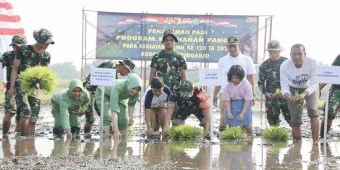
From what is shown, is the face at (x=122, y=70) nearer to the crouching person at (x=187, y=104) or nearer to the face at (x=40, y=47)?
the crouching person at (x=187, y=104)

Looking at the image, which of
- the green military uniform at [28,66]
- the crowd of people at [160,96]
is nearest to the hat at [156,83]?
the crowd of people at [160,96]

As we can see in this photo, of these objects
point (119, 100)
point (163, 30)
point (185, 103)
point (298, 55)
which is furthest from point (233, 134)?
point (163, 30)

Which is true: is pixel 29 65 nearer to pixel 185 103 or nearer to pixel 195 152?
pixel 185 103

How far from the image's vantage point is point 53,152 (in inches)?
319

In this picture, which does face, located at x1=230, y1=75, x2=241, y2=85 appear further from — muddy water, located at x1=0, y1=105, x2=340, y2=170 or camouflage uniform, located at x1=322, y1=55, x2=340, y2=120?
camouflage uniform, located at x1=322, y1=55, x2=340, y2=120

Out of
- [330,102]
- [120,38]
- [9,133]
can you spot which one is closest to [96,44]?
[120,38]

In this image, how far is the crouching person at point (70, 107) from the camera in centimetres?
973

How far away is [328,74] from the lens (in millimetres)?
9594

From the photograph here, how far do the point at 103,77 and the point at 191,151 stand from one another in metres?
2.23

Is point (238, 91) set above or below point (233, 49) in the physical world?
below

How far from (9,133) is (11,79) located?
3.55ft

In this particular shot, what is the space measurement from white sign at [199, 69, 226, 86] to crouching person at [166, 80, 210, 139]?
1.51 feet

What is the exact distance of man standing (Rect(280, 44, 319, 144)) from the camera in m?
9.98

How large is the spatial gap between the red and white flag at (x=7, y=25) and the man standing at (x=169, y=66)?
7.40m
